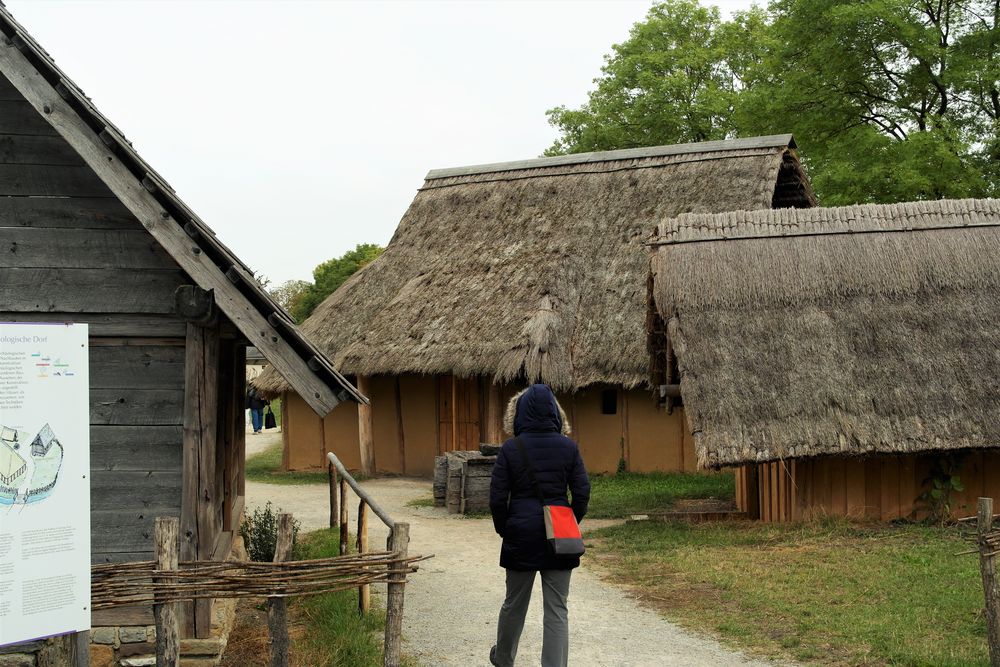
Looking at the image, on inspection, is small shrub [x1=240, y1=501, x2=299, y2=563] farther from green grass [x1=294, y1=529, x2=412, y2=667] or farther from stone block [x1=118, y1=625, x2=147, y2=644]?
stone block [x1=118, y1=625, x2=147, y2=644]

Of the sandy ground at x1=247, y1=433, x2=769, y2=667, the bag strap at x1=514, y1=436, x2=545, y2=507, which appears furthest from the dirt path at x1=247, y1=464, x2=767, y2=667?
the bag strap at x1=514, y1=436, x2=545, y2=507

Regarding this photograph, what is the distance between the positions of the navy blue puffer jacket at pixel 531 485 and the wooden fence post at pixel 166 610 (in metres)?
1.67

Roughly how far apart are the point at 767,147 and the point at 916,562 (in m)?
10.3

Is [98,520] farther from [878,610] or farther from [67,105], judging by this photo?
[878,610]

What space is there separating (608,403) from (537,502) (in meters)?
11.8

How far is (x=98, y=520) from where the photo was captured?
6.54 m

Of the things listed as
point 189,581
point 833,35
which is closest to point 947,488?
point 189,581

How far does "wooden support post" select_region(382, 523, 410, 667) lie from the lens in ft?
17.9

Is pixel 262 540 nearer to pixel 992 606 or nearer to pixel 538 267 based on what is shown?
pixel 992 606

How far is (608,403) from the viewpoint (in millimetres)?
17422

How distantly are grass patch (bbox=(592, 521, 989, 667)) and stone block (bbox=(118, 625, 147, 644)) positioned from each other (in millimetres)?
3763

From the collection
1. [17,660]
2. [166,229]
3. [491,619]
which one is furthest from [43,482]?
[491,619]

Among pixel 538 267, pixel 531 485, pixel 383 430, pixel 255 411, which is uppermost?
pixel 538 267

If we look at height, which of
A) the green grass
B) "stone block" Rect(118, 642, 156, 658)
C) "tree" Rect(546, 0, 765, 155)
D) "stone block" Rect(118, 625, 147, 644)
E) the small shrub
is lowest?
the green grass
